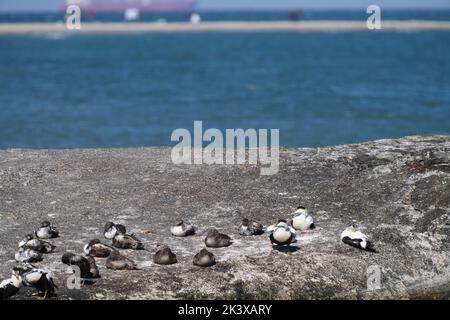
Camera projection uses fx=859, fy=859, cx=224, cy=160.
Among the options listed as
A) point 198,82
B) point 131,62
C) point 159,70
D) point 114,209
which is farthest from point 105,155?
point 131,62

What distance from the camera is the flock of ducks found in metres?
6.70

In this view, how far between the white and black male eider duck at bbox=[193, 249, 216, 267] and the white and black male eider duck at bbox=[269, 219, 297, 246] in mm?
573

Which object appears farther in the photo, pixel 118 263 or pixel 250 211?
pixel 250 211

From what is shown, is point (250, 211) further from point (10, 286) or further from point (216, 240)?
point (10, 286)

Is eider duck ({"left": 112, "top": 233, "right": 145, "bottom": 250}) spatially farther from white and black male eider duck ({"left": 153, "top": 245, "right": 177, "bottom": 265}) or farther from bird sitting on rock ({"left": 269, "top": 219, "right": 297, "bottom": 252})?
bird sitting on rock ({"left": 269, "top": 219, "right": 297, "bottom": 252})

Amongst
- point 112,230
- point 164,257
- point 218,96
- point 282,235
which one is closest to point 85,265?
point 164,257

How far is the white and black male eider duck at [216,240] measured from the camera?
306 inches

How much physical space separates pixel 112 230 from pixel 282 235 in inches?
62.8

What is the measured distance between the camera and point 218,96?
114 ft

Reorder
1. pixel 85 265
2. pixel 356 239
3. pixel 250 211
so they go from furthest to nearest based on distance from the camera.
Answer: pixel 250 211 → pixel 356 239 → pixel 85 265

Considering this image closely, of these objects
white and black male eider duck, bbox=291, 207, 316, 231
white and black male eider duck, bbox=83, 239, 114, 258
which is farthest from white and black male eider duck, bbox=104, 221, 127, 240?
white and black male eider duck, bbox=291, 207, 316, 231

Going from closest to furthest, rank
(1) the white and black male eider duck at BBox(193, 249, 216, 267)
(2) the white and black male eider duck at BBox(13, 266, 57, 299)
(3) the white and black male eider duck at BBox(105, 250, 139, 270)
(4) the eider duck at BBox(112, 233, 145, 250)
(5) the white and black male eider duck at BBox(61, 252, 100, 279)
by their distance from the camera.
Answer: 1. (2) the white and black male eider duck at BBox(13, 266, 57, 299)
2. (5) the white and black male eider duck at BBox(61, 252, 100, 279)
3. (3) the white and black male eider duck at BBox(105, 250, 139, 270)
4. (1) the white and black male eider duck at BBox(193, 249, 216, 267)
5. (4) the eider duck at BBox(112, 233, 145, 250)

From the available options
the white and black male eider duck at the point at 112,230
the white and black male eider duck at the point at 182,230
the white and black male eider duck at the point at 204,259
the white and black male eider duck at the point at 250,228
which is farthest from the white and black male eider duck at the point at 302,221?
the white and black male eider duck at the point at 112,230

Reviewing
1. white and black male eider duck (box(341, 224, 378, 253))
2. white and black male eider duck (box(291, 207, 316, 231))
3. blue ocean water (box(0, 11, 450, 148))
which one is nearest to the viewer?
white and black male eider duck (box(341, 224, 378, 253))
